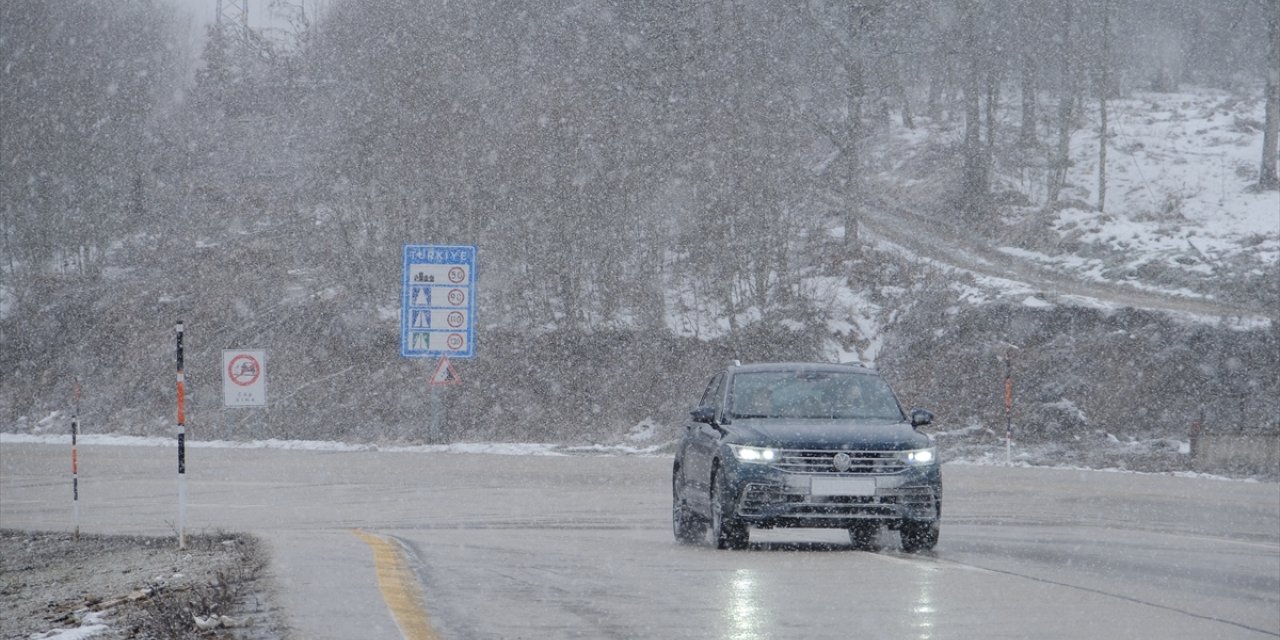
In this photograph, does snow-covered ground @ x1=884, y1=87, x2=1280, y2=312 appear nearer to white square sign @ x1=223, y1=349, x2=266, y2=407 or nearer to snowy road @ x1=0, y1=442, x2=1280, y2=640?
snowy road @ x1=0, y1=442, x2=1280, y2=640

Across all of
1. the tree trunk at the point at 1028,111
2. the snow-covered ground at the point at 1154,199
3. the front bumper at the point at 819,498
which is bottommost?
the front bumper at the point at 819,498

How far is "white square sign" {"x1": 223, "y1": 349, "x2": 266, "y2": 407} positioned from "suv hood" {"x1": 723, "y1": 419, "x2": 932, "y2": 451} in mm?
7056

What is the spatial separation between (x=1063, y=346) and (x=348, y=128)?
20223 mm

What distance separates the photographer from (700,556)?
1309 centimetres

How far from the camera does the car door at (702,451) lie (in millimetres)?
14250

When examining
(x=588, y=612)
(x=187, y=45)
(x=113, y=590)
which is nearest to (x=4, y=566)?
(x=113, y=590)

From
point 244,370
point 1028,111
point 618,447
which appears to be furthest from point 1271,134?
point 244,370

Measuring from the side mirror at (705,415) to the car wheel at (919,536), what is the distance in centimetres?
198

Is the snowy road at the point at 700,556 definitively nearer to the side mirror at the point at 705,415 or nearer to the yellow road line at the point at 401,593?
the yellow road line at the point at 401,593

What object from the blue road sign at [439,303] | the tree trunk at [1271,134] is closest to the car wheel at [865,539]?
the blue road sign at [439,303]

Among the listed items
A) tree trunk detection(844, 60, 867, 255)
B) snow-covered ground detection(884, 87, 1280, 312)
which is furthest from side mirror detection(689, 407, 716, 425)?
tree trunk detection(844, 60, 867, 255)

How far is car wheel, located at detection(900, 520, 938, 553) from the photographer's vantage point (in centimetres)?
1349

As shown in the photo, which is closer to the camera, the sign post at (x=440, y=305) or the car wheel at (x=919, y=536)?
the car wheel at (x=919, y=536)

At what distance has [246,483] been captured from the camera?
83.8 feet
